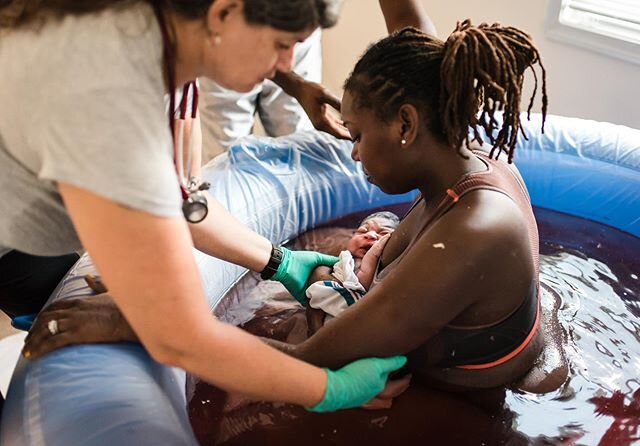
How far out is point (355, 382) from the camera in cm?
108

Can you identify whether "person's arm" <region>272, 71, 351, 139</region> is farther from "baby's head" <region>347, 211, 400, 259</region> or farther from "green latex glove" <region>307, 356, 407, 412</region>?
"green latex glove" <region>307, 356, 407, 412</region>

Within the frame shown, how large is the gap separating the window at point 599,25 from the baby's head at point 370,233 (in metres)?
0.94

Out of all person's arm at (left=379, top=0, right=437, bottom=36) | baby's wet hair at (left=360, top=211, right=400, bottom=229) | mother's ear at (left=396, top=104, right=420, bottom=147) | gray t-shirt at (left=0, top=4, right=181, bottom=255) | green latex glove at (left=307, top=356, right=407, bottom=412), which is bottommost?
baby's wet hair at (left=360, top=211, right=400, bottom=229)

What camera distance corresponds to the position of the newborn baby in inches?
56.1

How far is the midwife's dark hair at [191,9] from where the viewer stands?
0.82 m

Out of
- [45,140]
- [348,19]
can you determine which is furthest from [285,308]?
[348,19]

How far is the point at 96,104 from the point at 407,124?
0.55 meters

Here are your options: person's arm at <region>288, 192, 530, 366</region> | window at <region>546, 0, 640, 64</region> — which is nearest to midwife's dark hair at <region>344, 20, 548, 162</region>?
person's arm at <region>288, 192, 530, 366</region>

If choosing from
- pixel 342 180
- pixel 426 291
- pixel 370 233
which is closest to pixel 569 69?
pixel 342 180

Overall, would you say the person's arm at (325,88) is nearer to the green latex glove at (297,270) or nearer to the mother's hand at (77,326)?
the green latex glove at (297,270)

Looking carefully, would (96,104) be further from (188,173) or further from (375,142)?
(375,142)

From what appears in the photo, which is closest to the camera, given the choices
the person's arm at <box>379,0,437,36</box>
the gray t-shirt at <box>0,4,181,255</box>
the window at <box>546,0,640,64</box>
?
the gray t-shirt at <box>0,4,181,255</box>

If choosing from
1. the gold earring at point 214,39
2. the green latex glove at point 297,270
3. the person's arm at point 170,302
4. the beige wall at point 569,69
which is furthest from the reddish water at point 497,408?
the beige wall at point 569,69

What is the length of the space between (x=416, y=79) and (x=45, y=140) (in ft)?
2.00
